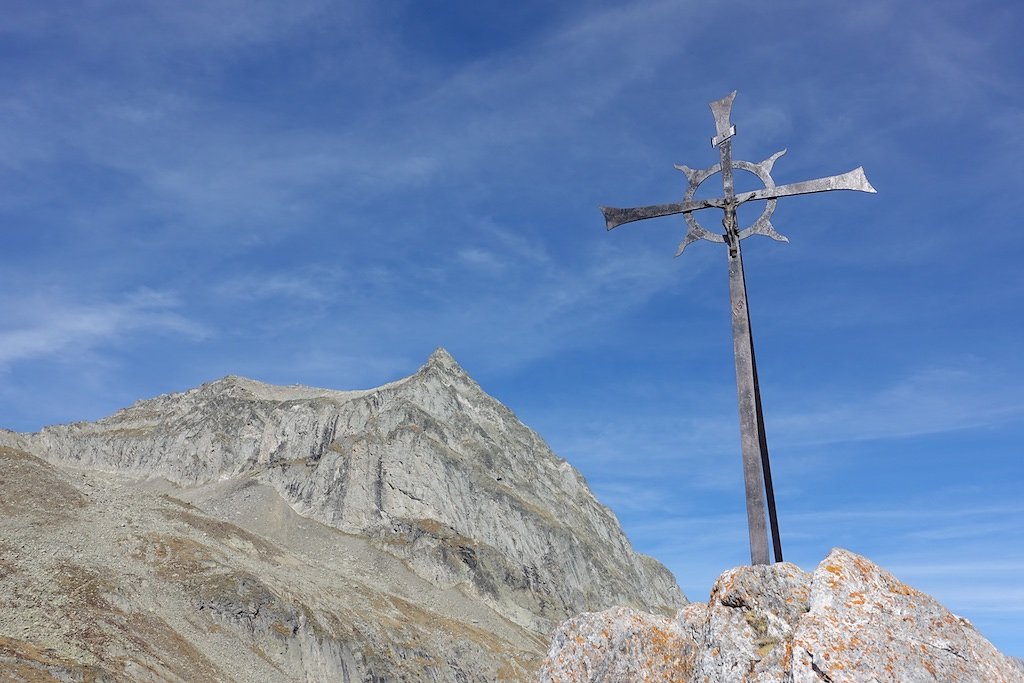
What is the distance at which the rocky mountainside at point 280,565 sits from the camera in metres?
88.4

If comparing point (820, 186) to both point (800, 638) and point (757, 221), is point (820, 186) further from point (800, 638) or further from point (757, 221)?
point (800, 638)

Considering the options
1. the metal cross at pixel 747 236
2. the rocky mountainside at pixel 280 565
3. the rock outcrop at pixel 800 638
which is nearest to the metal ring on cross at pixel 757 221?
the metal cross at pixel 747 236

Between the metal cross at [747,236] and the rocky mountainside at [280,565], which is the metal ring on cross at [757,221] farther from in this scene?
the rocky mountainside at [280,565]

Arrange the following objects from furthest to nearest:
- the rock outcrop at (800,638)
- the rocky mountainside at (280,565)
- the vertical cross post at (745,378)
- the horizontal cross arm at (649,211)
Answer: the rocky mountainside at (280,565), the horizontal cross arm at (649,211), the vertical cross post at (745,378), the rock outcrop at (800,638)

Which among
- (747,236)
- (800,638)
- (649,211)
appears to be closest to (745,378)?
(747,236)

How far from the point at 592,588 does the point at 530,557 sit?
20.5 meters

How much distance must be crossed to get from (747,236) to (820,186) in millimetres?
1164

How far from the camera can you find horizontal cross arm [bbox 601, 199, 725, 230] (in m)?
11.6

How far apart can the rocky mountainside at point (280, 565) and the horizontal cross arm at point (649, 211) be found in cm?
6969

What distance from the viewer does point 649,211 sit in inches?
480

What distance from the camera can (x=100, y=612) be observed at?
88125 mm

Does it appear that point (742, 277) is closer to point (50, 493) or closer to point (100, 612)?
point (100, 612)

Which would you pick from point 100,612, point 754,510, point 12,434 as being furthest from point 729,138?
point 12,434

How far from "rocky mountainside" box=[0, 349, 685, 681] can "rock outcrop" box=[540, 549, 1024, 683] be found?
69.7m
